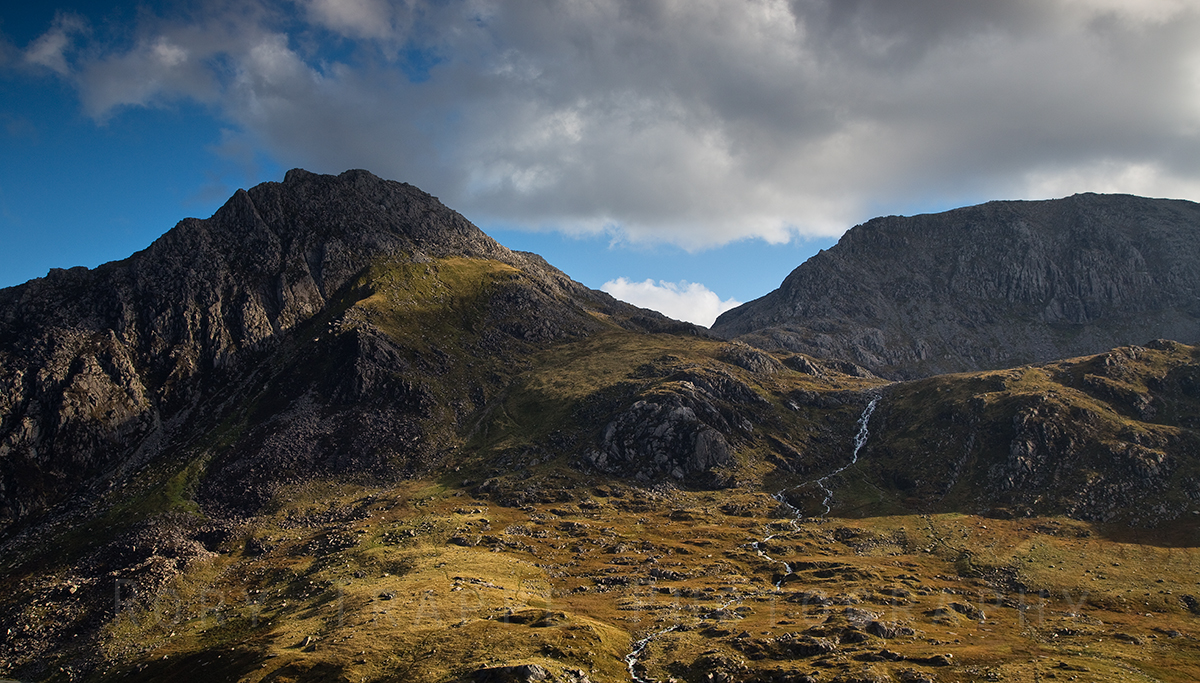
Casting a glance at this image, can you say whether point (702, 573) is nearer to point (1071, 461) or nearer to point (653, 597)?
point (653, 597)

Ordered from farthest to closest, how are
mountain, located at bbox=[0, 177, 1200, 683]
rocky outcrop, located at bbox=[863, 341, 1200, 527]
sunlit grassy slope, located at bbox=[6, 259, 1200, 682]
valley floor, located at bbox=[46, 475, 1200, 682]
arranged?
rocky outcrop, located at bbox=[863, 341, 1200, 527] → mountain, located at bbox=[0, 177, 1200, 683] → sunlit grassy slope, located at bbox=[6, 259, 1200, 682] → valley floor, located at bbox=[46, 475, 1200, 682]

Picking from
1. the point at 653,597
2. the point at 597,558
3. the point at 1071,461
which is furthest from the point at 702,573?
the point at 1071,461

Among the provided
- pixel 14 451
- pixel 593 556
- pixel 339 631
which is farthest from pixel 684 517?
pixel 14 451

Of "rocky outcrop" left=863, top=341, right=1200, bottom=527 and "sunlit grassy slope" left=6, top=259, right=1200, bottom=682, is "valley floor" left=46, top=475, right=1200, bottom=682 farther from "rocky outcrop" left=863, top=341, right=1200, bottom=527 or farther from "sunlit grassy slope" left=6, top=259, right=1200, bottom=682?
"rocky outcrop" left=863, top=341, right=1200, bottom=527

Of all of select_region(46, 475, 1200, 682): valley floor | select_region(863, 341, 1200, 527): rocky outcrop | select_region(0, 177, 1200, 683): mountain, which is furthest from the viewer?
select_region(863, 341, 1200, 527): rocky outcrop

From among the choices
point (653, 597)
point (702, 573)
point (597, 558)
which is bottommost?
point (653, 597)

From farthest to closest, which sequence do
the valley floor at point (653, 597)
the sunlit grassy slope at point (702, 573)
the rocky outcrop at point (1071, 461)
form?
the rocky outcrop at point (1071, 461) → the sunlit grassy slope at point (702, 573) → the valley floor at point (653, 597)

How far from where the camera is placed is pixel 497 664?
84.3 m

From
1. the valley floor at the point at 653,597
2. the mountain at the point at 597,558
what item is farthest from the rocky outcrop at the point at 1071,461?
the valley floor at the point at 653,597

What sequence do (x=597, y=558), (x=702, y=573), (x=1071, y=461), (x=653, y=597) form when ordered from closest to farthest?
(x=653, y=597) → (x=702, y=573) → (x=597, y=558) → (x=1071, y=461)

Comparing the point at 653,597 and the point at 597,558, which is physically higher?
the point at 597,558

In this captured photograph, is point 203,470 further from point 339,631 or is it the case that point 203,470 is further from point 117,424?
point 339,631

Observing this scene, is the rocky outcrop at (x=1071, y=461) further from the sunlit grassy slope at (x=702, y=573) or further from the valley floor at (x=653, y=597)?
the valley floor at (x=653, y=597)

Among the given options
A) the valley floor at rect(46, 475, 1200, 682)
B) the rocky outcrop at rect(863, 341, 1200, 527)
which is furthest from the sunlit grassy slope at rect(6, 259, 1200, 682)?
the rocky outcrop at rect(863, 341, 1200, 527)
